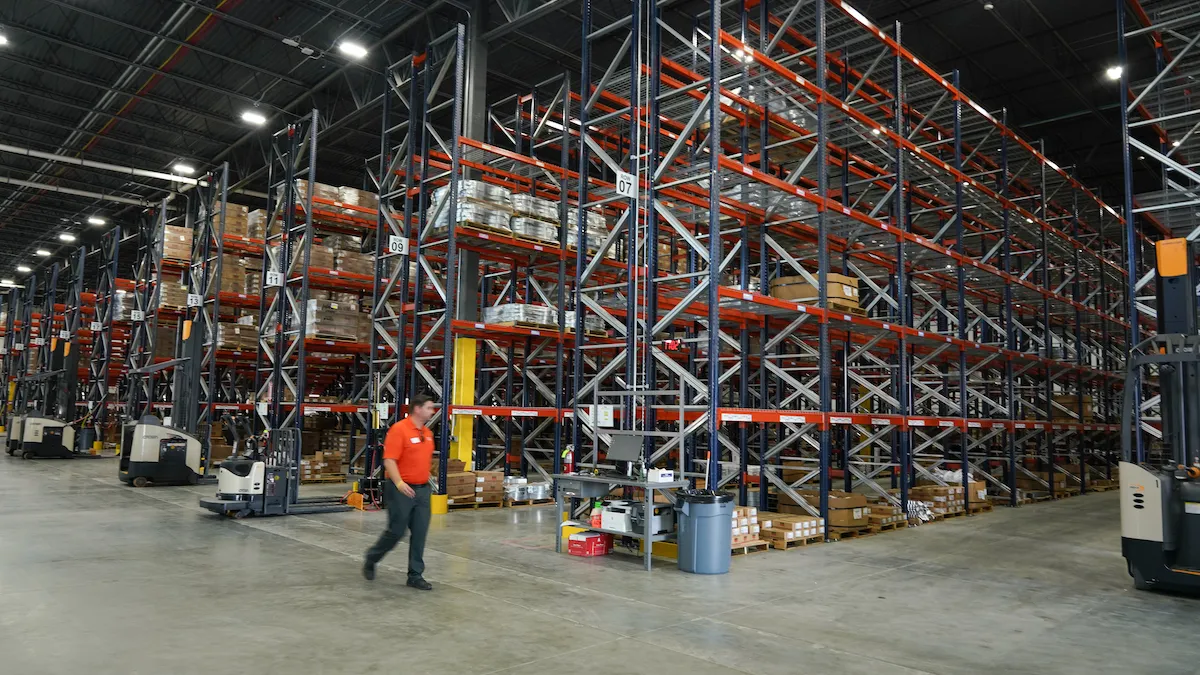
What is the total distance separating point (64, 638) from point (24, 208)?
3482cm

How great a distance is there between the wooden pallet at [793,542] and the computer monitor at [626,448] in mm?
2442

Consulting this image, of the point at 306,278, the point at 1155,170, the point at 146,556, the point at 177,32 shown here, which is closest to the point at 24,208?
the point at 177,32

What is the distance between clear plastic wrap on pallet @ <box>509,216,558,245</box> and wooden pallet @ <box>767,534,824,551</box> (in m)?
7.07

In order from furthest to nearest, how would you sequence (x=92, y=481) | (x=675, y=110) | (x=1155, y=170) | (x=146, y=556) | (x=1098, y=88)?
(x=1155, y=170), (x=1098, y=88), (x=92, y=481), (x=675, y=110), (x=146, y=556)

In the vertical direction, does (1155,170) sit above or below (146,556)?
above

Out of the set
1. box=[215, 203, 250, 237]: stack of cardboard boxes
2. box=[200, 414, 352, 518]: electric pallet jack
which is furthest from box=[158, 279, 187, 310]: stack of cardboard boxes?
box=[200, 414, 352, 518]: electric pallet jack

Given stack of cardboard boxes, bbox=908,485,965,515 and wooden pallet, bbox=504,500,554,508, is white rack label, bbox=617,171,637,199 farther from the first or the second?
stack of cardboard boxes, bbox=908,485,965,515

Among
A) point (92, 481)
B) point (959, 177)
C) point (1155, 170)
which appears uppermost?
point (1155, 170)

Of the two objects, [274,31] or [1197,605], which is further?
[274,31]

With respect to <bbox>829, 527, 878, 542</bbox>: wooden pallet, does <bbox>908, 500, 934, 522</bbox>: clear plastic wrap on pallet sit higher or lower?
higher

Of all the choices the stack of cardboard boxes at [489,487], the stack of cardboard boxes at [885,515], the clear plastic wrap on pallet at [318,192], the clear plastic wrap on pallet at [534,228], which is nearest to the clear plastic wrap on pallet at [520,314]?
the clear plastic wrap on pallet at [534,228]

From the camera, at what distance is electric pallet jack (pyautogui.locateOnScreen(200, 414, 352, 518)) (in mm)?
11406

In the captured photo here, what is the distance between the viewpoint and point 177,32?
1800 centimetres

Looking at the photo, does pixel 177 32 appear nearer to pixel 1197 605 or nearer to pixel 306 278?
pixel 306 278
